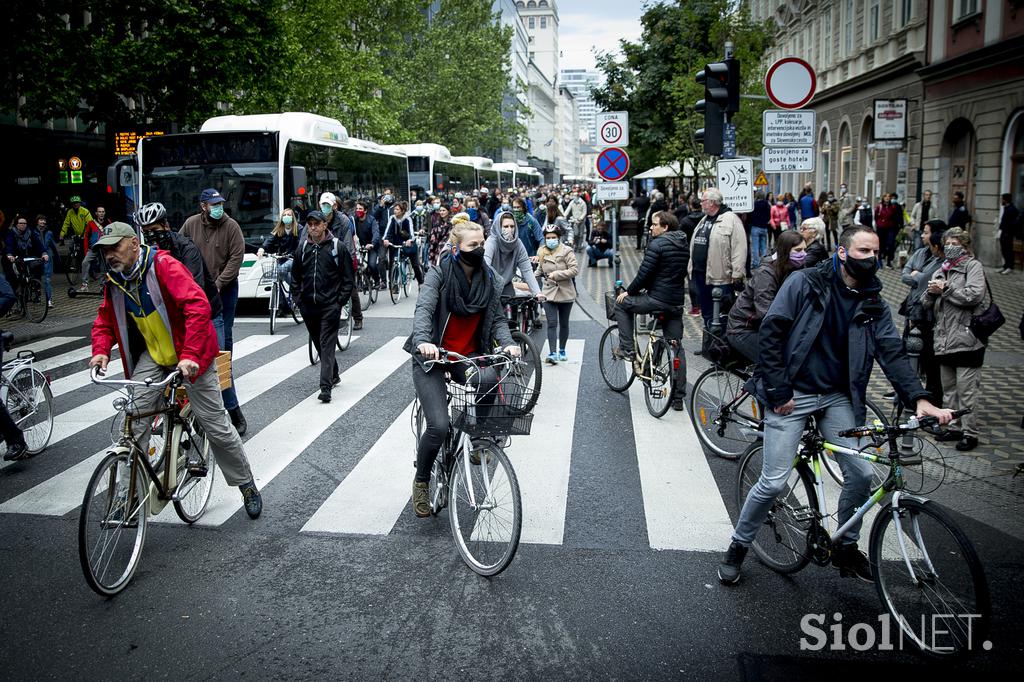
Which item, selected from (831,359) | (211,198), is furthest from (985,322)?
(211,198)

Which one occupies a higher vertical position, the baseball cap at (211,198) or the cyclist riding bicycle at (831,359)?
the baseball cap at (211,198)

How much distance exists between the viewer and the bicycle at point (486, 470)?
480 cm

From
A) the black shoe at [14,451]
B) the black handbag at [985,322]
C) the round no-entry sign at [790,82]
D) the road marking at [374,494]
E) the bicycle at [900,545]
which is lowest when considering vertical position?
the road marking at [374,494]

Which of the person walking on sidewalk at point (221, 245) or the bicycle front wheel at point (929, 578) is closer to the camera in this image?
the bicycle front wheel at point (929, 578)

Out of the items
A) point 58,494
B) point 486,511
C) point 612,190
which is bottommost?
point 58,494

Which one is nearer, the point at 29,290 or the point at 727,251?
the point at 727,251

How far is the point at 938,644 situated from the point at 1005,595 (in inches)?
35.0

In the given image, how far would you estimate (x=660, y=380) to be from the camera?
8.50 metres

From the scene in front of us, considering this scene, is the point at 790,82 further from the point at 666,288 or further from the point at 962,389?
the point at 962,389

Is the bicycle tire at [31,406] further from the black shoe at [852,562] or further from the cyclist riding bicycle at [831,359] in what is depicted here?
the black shoe at [852,562]

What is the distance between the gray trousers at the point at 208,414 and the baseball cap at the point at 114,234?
2.38 feet

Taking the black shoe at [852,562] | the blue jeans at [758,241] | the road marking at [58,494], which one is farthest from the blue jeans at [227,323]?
the blue jeans at [758,241]

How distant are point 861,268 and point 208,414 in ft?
12.2

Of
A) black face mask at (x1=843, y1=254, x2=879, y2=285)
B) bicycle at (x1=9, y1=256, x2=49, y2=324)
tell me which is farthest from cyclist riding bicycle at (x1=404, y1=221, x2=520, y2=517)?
bicycle at (x1=9, y1=256, x2=49, y2=324)
